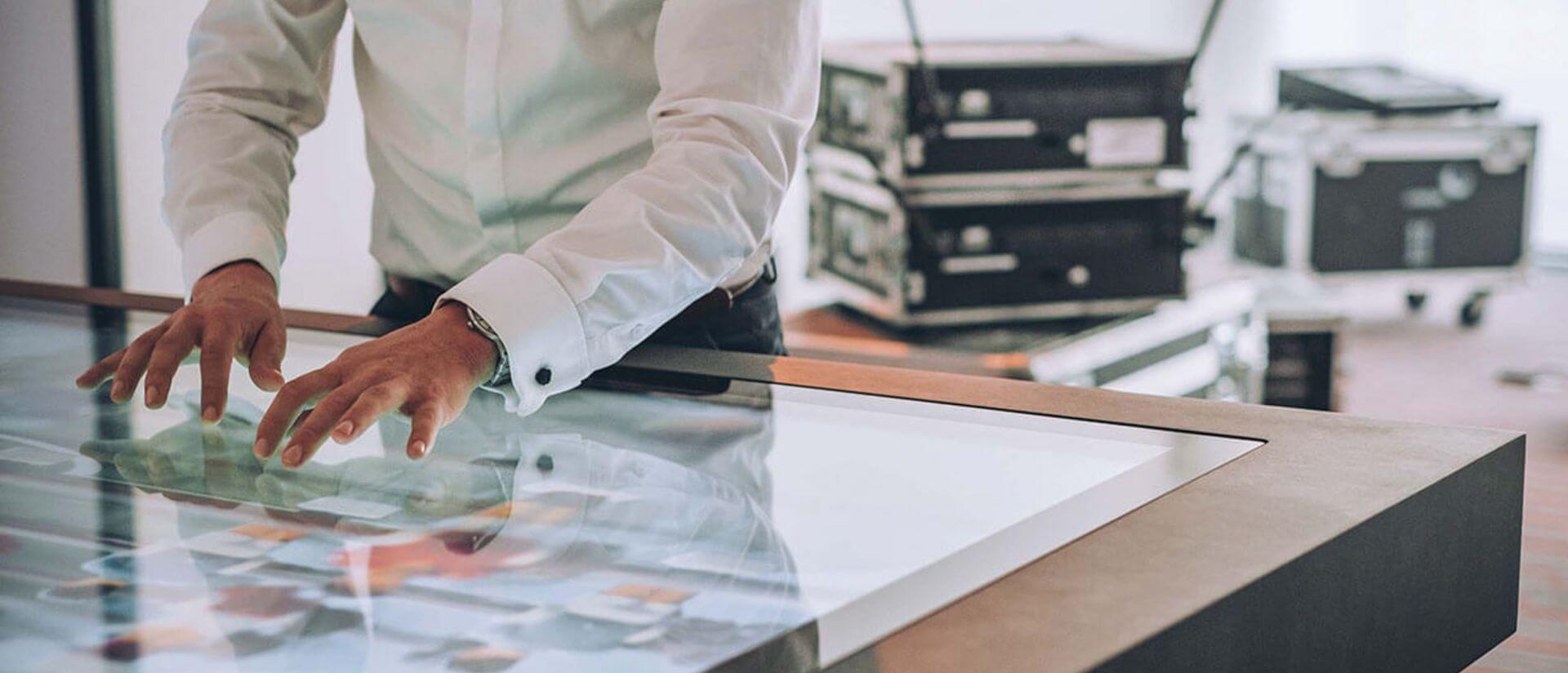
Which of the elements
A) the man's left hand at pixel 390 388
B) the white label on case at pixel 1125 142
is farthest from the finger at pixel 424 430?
the white label on case at pixel 1125 142

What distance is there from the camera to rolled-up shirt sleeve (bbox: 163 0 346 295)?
1.21 m

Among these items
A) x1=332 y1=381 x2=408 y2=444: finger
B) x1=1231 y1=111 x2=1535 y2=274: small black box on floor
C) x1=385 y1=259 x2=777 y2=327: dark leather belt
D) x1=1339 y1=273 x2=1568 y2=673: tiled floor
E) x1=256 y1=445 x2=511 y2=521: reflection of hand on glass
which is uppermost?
x1=332 y1=381 x2=408 y2=444: finger

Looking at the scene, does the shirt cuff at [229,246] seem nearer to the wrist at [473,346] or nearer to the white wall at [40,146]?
the wrist at [473,346]

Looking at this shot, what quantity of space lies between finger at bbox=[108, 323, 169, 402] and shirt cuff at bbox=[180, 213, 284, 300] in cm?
A: 16

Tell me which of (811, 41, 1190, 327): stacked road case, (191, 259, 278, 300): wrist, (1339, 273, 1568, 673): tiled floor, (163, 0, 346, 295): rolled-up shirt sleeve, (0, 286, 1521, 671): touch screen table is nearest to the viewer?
(0, 286, 1521, 671): touch screen table

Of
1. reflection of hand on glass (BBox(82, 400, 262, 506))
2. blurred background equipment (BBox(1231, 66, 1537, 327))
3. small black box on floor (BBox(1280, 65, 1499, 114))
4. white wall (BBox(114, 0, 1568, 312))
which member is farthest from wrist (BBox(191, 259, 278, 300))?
small black box on floor (BBox(1280, 65, 1499, 114))

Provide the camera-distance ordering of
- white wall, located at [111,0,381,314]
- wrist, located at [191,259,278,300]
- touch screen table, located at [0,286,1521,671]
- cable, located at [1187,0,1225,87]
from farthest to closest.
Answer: white wall, located at [111,0,381,314] < cable, located at [1187,0,1225,87] < wrist, located at [191,259,278,300] < touch screen table, located at [0,286,1521,671]

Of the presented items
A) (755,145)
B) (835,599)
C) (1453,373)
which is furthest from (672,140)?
(1453,373)

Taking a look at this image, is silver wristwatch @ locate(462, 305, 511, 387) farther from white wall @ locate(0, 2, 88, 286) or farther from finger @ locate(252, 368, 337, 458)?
white wall @ locate(0, 2, 88, 286)

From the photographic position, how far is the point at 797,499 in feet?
2.29

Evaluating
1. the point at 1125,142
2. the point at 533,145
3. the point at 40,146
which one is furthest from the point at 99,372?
the point at 1125,142

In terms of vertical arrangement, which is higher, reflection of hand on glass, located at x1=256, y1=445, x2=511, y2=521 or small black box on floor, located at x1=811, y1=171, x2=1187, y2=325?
reflection of hand on glass, located at x1=256, y1=445, x2=511, y2=521

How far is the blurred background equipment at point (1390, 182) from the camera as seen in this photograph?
4.40 meters

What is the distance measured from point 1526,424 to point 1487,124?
3.36 feet
